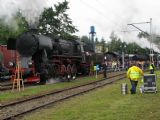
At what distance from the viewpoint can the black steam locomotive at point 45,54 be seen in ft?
97.6

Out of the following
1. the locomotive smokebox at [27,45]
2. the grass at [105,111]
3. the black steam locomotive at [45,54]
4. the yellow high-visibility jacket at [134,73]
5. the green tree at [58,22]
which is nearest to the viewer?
the grass at [105,111]

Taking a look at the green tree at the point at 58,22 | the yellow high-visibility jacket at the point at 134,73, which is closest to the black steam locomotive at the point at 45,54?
the yellow high-visibility jacket at the point at 134,73

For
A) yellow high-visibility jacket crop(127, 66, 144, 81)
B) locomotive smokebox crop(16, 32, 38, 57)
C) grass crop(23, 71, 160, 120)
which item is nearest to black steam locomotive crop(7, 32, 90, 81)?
locomotive smokebox crop(16, 32, 38, 57)

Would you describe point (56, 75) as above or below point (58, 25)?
below

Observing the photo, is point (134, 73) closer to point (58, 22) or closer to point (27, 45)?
point (27, 45)

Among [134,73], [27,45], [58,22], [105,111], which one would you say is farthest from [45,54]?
[58,22]

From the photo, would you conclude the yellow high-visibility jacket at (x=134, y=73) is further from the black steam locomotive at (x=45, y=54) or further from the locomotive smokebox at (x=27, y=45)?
the locomotive smokebox at (x=27, y=45)

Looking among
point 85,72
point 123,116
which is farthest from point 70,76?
point 123,116

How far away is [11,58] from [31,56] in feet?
25.4

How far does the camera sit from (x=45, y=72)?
2995 centimetres

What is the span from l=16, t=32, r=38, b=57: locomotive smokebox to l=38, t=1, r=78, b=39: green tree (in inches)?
1674

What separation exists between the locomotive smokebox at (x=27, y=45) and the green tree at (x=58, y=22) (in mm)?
42510

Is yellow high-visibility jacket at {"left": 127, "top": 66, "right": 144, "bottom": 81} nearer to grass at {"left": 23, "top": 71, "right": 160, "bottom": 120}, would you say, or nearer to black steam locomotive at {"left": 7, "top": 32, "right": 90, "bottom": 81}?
grass at {"left": 23, "top": 71, "right": 160, "bottom": 120}

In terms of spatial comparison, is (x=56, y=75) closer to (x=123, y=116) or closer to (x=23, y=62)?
(x=23, y=62)
